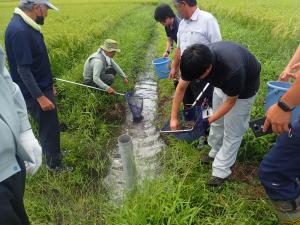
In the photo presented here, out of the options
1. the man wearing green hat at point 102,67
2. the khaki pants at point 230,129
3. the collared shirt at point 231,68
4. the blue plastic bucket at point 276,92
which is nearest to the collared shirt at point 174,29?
the man wearing green hat at point 102,67

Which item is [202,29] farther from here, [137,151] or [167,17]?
[137,151]

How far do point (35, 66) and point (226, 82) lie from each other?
203 cm

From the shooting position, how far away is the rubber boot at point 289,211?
2.30 meters

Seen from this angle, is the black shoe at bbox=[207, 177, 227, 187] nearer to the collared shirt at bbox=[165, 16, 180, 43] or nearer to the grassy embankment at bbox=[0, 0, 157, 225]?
the grassy embankment at bbox=[0, 0, 157, 225]

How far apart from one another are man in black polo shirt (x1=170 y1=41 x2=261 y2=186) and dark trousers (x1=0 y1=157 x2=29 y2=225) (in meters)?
1.42

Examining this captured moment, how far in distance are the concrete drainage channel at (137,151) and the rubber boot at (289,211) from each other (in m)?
1.22

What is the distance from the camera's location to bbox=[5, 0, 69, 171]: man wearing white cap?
117 inches

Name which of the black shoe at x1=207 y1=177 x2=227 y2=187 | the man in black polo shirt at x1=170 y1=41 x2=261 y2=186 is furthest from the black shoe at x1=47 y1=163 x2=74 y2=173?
the black shoe at x1=207 y1=177 x2=227 y2=187

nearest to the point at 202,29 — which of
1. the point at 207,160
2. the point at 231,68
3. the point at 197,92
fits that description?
the point at 197,92

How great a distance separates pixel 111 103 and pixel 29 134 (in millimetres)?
3342

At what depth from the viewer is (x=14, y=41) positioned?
116 inches

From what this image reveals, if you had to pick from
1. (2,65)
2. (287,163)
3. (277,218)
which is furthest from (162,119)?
(2,65)

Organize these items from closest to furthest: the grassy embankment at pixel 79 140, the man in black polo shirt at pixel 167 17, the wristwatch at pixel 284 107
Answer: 1. the wristwatch at pixel 284 107
2. the grassy embankment at pixel 79 140
3. the man in black polo shirt at pixel 167 17

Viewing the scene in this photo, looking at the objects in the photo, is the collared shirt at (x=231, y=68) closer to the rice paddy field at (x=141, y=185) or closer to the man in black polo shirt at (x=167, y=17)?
the rice paddy field at (x=141, y=185)
